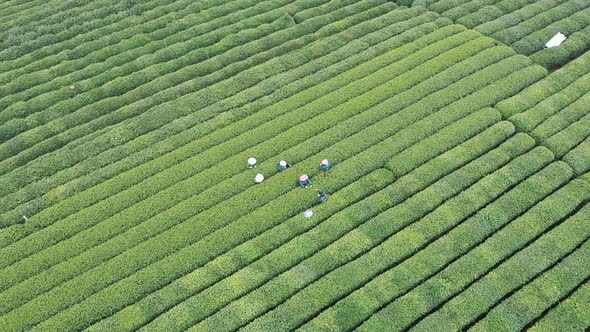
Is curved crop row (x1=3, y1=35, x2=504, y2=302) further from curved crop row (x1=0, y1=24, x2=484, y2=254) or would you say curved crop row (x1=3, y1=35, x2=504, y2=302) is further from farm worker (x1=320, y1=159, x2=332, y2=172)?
farm worker (x1=320, y1=159, x2=332, y2=172)

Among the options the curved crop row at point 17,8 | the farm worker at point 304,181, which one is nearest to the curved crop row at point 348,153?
the farm worker at point 304,181

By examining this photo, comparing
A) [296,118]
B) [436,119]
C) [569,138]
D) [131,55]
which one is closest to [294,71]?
[296,118]

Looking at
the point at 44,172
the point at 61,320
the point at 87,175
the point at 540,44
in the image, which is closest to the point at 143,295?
the point at 61,320

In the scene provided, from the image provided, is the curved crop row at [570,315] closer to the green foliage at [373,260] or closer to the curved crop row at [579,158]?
the green foliage at [373,260]

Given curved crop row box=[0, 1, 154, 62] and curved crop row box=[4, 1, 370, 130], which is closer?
curved crop row box=[4, 1, 370, 130]

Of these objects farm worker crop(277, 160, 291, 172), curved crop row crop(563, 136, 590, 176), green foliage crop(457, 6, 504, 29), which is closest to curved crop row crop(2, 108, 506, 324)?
farm worker crop(277, 160, 291, 172)

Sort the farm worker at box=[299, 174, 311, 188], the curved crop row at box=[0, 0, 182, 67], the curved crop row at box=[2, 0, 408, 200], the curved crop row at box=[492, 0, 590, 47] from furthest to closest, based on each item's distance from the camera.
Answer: the curved crop row at box=[0, 0, 182, 67] < the curved crop row at box=[492, 0, 590, 47] < the curved crop row at box=[2, 0, 408, 200] < the farm worker at box=[299, 174, 311, 188]

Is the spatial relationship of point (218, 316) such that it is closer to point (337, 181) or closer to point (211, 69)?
point (337, 181)
